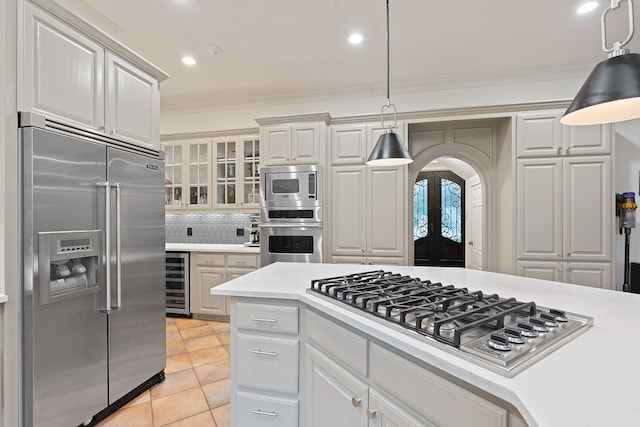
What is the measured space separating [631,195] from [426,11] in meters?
2.97

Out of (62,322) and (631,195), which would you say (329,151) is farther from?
(631,195)

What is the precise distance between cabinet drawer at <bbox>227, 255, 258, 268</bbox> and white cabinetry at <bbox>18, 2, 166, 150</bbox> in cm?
177

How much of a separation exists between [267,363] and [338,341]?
51 cm

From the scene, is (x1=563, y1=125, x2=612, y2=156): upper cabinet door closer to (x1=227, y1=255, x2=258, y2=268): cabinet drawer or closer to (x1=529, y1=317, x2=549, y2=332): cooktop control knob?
(x1=529, y1=317, x2=549, y2=332): cooktop control knob

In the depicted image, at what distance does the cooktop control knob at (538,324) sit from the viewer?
37.1 inches

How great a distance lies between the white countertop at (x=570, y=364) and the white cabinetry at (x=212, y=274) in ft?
7.47

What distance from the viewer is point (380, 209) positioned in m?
3.53

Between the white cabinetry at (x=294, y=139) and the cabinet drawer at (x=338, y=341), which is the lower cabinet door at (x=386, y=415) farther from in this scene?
the white cabinetry at (x=294, y=139)

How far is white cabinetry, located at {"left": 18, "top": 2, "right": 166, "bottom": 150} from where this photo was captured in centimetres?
156

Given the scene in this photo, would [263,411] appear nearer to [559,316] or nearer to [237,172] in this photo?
[559,316]

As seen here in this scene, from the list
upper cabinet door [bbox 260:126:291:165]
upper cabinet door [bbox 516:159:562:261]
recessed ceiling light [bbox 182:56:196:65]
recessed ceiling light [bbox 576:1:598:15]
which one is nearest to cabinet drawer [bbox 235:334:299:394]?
upper cabinet door [bbox 260:126:291:165]

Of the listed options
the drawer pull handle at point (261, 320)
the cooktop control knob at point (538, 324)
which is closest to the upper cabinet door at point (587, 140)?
the cooktop control knob at point (538, 324)

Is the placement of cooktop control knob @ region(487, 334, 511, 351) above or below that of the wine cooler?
above

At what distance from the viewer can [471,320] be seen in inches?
40.5
